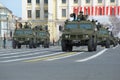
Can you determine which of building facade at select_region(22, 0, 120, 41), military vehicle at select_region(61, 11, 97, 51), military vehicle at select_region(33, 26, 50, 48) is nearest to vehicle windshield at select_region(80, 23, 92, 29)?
military vehicle at select_region(61, 11, 97, 51)

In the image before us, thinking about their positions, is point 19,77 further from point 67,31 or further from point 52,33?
point 52,33

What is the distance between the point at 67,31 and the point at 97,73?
807 inches

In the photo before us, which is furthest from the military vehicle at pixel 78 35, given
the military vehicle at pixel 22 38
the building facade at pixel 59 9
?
the building facade at pixel 59 9

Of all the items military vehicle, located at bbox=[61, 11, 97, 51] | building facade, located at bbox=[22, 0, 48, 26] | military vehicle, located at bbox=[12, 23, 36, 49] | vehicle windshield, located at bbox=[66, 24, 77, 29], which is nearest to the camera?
military vehicle, located at bbox=[61, 11, 97, 51]

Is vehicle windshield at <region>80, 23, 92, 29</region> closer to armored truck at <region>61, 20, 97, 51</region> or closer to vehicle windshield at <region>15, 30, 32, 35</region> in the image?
armored truck at <region>61, 20, 97, 51</region>

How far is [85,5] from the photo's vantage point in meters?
136

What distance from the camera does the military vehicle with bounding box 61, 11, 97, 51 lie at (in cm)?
3247

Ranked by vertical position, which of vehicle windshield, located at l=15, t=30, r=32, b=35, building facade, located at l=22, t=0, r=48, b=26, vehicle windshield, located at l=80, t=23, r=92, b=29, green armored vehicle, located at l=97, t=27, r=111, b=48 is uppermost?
building facade, located at l=22, t=0, r=48, b=26

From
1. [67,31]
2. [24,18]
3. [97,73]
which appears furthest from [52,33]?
[97,73]

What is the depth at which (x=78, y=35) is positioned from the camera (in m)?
32.5

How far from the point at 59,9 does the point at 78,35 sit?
103m

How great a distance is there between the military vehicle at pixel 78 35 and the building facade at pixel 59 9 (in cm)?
9528

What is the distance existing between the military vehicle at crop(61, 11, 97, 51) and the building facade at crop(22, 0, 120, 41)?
95.3 m

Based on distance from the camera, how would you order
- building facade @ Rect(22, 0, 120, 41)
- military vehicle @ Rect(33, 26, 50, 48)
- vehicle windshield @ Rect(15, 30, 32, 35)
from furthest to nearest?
building facade @ Rect(22, 0, 120, 41) → military vehicle @ Rect(33, 26, 50, 48) → vehicle windshield @ Rect(15, 30, 32, 35)
